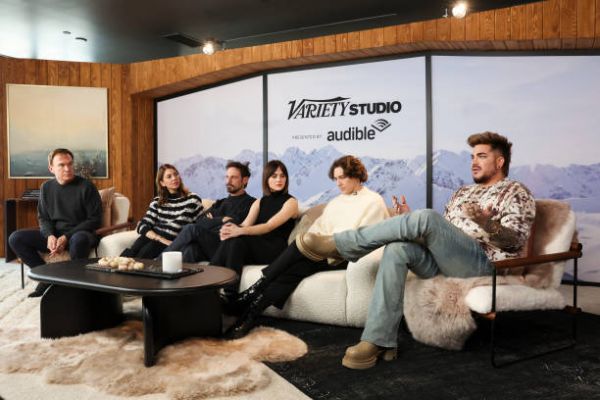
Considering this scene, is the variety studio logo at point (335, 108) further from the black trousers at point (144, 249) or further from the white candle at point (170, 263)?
the white candle at point (170, 263)

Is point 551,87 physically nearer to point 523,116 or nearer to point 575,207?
point 523,116

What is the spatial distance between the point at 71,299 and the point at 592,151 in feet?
14.9

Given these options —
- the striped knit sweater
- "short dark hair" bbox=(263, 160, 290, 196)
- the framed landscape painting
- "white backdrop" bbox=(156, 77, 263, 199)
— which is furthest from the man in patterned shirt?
the framed landscape painting

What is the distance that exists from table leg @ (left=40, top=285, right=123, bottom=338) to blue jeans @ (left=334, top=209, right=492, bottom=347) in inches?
62.4

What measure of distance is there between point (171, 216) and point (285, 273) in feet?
4.69

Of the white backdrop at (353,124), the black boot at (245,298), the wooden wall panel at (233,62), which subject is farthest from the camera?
the white backdrop at (353,124)

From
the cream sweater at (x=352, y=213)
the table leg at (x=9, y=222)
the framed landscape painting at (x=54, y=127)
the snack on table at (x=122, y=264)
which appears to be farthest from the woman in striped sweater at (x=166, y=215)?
the framed landscape painting at (x=54, y=127)

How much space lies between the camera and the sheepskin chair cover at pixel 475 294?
2668 millimetres

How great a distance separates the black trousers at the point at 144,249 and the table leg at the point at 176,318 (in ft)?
4.07

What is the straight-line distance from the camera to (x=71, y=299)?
3.16 metres

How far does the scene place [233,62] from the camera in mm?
6211

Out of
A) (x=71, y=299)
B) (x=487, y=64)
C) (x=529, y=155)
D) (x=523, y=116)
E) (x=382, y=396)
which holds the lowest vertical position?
(x=382, y=396)

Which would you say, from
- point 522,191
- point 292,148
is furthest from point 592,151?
point 292,148

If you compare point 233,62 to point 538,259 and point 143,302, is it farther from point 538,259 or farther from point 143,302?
point 538,259
